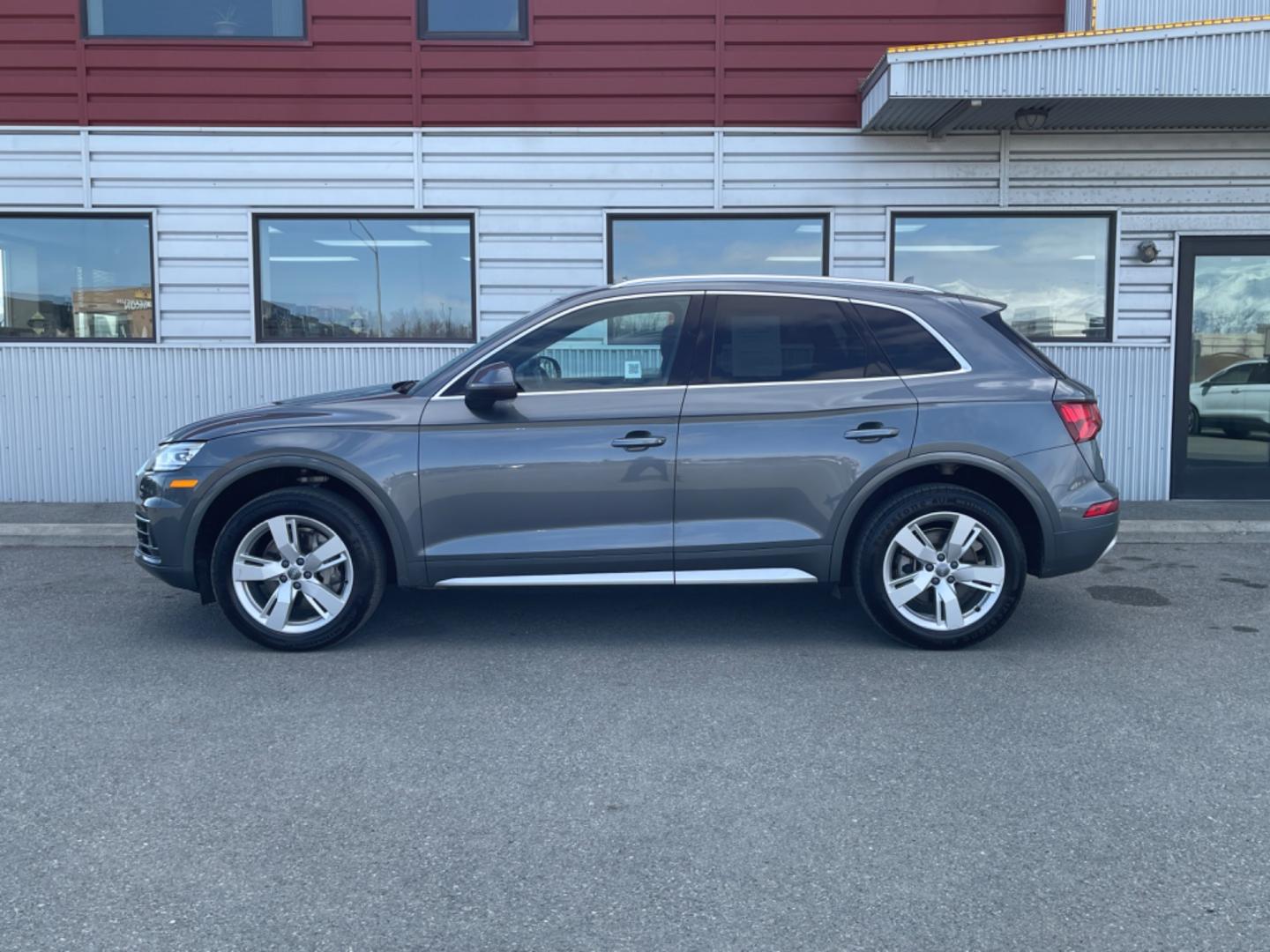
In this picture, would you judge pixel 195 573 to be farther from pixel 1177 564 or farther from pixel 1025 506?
pixel 1177 564

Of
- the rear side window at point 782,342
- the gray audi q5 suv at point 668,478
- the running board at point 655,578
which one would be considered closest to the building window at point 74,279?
the gray audi q5 suv at point 668,478

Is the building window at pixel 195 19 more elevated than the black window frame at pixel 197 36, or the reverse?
the building window at pixel 195 19

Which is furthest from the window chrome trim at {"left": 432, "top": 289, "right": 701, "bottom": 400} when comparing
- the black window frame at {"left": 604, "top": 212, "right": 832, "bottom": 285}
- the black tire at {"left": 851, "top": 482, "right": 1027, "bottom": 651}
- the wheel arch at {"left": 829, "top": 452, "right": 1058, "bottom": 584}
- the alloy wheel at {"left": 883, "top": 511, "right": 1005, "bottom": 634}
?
the black window frame at {"left": 604, "top": 212, "right": 832, "bottom": 285}

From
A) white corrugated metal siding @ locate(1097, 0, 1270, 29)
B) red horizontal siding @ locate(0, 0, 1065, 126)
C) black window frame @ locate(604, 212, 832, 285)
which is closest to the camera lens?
white corrugated metal siding @ locate(1097, 0, 1270, 29)

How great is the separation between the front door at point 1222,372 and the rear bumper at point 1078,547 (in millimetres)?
5087

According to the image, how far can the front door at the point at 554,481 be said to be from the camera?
555 cm

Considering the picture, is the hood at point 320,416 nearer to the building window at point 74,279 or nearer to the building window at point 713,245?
the building window at point 713,245

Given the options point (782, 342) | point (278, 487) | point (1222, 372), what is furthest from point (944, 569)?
point (1222, 372)

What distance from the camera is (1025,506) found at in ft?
18.8

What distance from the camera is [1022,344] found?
19.0ft

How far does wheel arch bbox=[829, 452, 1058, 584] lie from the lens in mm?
5562

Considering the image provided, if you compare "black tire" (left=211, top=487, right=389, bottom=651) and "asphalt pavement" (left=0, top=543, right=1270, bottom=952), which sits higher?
"black tire" (left=211, top=487, right=389, bottom=651)

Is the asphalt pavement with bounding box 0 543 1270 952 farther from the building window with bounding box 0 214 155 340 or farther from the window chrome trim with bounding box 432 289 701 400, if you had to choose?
the building window with bounding box 0 214 155 340

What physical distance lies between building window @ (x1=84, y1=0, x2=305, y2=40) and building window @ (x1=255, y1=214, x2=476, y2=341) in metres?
1.60
